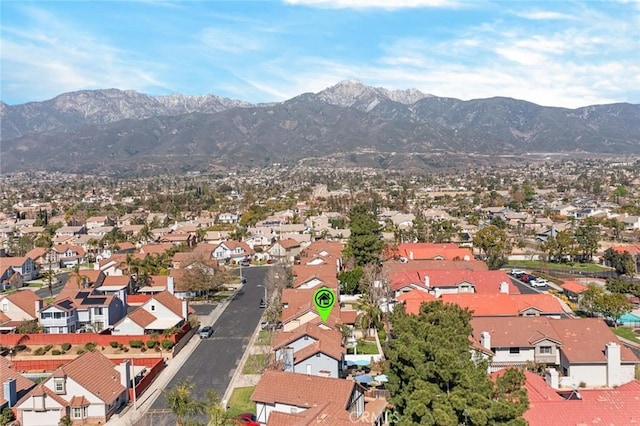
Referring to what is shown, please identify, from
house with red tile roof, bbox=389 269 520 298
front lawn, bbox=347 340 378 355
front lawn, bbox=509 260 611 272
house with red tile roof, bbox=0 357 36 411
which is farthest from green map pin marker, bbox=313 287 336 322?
front lawn, bbox=509 260 611 272

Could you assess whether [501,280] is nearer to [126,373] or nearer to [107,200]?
[126,373]

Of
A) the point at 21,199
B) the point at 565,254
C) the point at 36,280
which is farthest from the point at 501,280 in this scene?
the point at 21,199

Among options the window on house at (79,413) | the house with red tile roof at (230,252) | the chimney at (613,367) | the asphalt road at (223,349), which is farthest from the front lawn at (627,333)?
the house with red tile roof at (230,252)

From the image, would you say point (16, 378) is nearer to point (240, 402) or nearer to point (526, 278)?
point (240, 402)

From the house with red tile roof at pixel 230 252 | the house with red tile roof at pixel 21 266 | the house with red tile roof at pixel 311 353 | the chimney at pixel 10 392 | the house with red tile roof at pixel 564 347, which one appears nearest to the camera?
the chimney at pixel 10 392

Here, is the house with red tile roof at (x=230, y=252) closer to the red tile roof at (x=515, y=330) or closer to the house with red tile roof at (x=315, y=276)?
the house with red tile roof at (x=315, y=276)
